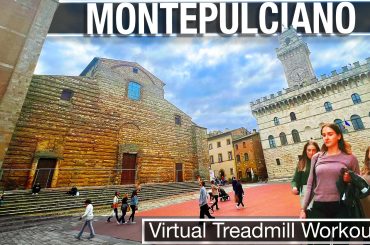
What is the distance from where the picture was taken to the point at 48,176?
589 inches

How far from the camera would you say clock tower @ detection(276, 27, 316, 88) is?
32.7m

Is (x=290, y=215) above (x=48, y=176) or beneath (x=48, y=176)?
beneath

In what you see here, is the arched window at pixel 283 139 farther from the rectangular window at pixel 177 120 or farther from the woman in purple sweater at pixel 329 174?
the woman in purple sweater at pixel 329 174

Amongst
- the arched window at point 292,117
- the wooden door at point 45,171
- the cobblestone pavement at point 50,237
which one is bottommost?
the cobblestone pavement at point 50,237

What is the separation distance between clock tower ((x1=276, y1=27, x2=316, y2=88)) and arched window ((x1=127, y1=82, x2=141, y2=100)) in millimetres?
22892

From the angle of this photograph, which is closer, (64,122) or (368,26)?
(368,26)

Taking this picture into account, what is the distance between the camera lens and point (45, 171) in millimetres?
14875

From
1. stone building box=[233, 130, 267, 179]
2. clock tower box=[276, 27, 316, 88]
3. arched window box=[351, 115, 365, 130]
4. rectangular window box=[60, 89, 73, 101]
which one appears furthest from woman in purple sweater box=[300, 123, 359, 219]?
stone building box=[233, 130, 267, 179]

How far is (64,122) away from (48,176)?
4037 millimetres

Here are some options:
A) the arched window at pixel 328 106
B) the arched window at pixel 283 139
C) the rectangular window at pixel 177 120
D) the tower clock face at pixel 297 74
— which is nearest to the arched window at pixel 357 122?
the arched window at pixel 328 106

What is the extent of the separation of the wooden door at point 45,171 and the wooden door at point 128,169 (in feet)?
18.1

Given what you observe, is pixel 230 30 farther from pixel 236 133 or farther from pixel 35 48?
pixel 236 133

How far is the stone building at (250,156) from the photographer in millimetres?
35094

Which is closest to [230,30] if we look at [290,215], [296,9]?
[296,9]
